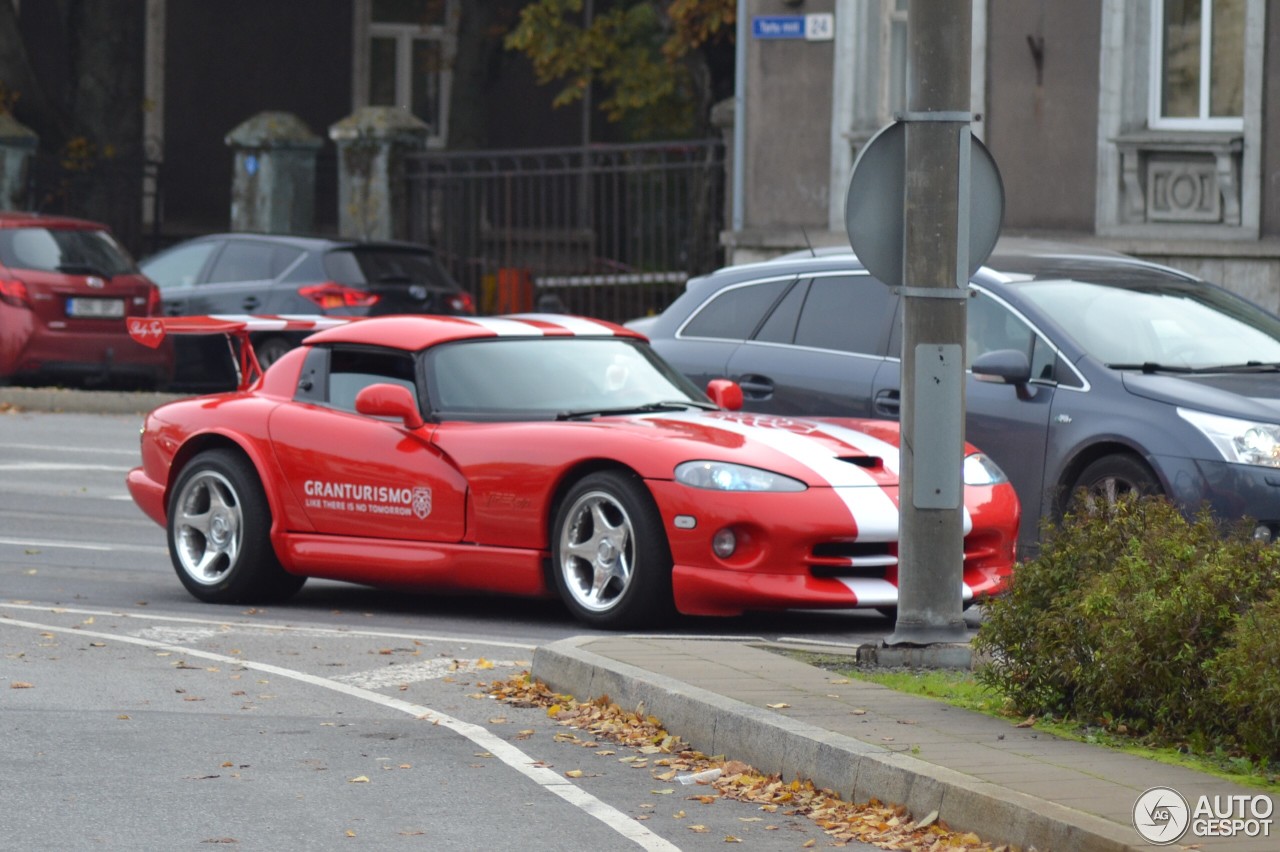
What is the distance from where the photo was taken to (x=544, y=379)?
10.9 meters

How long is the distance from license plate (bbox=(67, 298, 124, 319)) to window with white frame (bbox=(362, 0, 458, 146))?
49.8ft

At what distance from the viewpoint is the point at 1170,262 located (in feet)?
66.5

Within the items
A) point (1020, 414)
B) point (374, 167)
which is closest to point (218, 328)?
point (1020, 414)

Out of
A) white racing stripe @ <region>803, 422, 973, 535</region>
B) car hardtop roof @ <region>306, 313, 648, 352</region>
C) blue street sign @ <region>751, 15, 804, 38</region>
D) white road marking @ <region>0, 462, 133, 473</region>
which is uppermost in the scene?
blue street sign @ <region>751, 15, 804, 38</region>

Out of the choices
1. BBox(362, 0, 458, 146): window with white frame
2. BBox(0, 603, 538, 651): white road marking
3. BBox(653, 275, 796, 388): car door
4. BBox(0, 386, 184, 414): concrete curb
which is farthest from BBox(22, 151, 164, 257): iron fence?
BBox(0, 603, 538, 651): white road marking

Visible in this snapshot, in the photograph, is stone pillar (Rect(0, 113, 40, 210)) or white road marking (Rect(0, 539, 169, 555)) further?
stone pillar (Rect(0, 113, 40, 210))

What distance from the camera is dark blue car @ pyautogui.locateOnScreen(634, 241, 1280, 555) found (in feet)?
33.6

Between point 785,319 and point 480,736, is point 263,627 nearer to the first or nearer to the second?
point 480,736

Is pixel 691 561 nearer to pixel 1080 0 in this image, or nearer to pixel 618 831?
pixel 618 831

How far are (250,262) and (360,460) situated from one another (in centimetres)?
1221

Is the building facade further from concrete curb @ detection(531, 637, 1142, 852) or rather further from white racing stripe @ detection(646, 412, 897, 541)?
concrete curb @ detection(531, 637, 1142, 852)

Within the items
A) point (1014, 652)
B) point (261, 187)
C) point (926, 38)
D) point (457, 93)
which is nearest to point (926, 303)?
point (926, 38)

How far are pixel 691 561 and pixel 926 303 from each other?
1.76 metres

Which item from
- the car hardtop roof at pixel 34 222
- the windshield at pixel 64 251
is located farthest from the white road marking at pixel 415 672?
the car hardtop roof at pixel 34 222
